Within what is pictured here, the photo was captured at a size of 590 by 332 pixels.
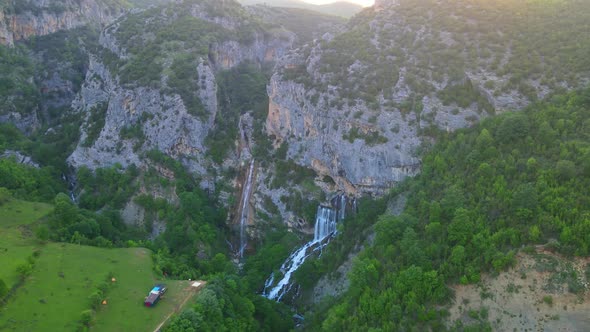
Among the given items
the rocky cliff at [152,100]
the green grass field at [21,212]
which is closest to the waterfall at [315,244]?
the rocky cliff at [152,100]

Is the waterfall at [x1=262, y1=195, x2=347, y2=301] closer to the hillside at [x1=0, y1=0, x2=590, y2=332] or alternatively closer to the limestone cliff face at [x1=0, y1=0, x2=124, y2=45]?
the hillside at [x1=0, y1=0, x2=590, y2=332]

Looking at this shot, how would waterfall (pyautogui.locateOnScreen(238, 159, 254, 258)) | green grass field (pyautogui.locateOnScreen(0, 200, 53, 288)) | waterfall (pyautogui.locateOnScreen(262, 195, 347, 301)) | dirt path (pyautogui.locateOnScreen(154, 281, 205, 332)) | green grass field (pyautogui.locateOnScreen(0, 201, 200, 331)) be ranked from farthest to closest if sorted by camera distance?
waterfall (pyautogui.locateOnScreen(238, 159, 254, 258)) < waterfall (pyautogui.locateOnScreen(262, 195, 347, 301)) < green grass field (pyautogui.locateOnScreen(0, 200, 53, 288)) < dirt path (pyautogui.locateOnScreen(154, 281, 205, 332)) < green grass field (pyautogui.locateOnScreen(0, 201, 200, 331))

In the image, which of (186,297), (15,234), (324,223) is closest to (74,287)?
(186,297)

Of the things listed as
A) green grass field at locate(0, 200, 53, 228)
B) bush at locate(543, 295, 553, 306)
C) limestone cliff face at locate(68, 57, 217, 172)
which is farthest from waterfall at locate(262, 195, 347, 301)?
bush at locate(543, 295, 553, 306)

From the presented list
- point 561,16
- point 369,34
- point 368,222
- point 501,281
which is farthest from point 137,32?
point 501,281

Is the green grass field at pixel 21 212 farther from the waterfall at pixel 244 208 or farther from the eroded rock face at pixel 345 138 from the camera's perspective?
the eroded rock face at pixel 345 138

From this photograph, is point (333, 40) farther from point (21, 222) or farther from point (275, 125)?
point (21, 222)
